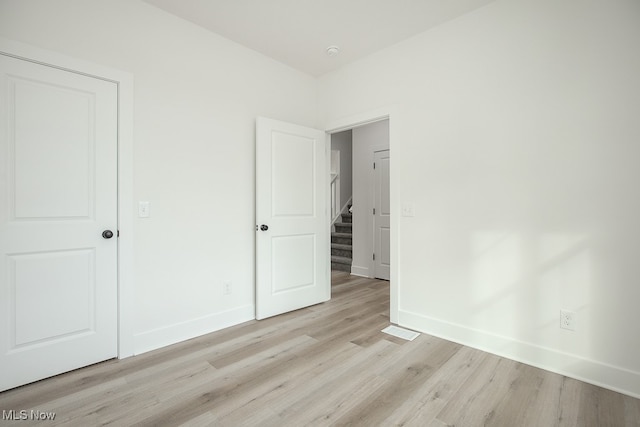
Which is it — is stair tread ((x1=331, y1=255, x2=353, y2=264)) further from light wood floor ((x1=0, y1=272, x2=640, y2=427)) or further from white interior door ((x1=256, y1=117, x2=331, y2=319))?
light wood floor ((x1=0, y1=272, x2=640, y2=427))

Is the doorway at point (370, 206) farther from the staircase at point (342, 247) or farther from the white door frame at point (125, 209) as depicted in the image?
the white door frame at point (125, 209)

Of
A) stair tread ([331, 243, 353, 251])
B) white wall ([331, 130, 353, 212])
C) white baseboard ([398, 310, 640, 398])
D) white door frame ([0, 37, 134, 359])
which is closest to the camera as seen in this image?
white baseboard ([398, 310, 640, 398])

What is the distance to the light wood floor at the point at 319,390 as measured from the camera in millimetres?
1610

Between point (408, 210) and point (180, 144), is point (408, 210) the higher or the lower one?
the lower one

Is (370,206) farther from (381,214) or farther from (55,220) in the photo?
(55,220)

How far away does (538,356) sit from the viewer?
2.14m

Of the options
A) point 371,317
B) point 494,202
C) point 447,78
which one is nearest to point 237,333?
point 371,317

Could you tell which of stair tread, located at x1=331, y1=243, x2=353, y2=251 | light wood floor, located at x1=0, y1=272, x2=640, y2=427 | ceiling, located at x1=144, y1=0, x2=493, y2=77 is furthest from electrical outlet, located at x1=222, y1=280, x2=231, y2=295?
stair tread, located at x1=331, y1=243, x2=353, y2=251

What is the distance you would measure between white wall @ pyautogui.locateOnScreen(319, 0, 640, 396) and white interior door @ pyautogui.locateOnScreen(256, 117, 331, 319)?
98 cm

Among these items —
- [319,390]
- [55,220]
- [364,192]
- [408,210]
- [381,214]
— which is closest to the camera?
[319,390]

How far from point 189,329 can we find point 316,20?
2.87m

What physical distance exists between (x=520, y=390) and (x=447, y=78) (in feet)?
7.80

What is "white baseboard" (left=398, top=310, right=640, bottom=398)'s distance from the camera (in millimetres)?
1853

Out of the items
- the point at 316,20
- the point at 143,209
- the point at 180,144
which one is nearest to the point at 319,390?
the point at 143,209
